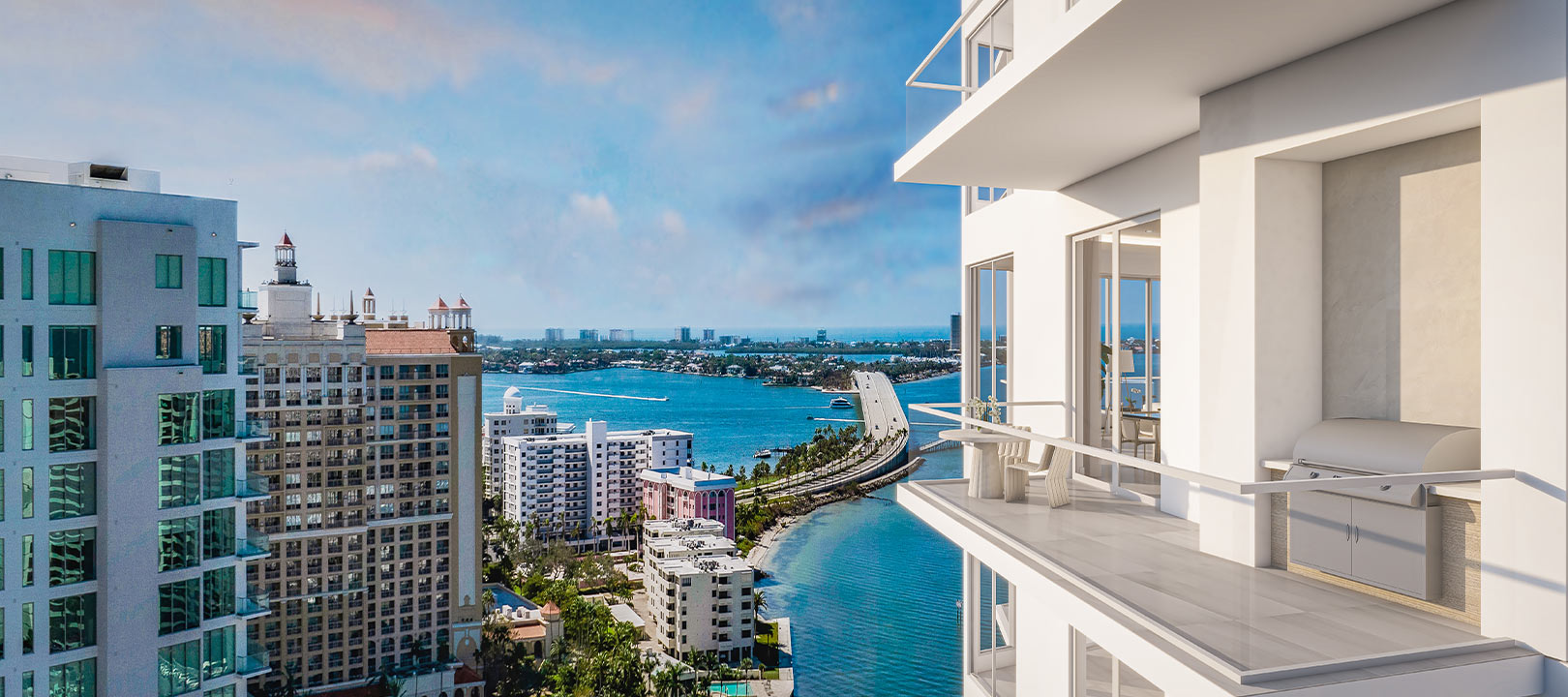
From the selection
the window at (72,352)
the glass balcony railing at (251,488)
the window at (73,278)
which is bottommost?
Answer: the glass balcony railing at (251,488)

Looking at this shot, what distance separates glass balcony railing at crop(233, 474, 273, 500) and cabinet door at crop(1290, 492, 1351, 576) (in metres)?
14.6

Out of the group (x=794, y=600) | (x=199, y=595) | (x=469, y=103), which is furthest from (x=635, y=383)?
(x=199, y=595)

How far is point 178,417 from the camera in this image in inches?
477

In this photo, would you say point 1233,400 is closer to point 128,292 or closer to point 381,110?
point 128,292

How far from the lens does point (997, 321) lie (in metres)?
7.60

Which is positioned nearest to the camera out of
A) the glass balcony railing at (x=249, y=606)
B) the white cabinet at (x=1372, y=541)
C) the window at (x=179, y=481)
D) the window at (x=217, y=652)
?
the white cabinet at (x=1372, y=541)

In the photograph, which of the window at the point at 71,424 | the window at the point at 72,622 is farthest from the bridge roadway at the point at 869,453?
the window at the point at 71,424

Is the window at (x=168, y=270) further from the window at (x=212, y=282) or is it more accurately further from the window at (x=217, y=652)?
the window at (x=217, y=652)

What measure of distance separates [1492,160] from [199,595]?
15.6 m

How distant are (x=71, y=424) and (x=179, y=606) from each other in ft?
Result: 10.2

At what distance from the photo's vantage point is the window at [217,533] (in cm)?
1285

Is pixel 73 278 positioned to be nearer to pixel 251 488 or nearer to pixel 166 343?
pixel 166 343

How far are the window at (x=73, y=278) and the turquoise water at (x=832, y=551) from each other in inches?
588

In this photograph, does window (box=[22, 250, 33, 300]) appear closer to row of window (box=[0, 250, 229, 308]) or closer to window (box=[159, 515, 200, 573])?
row of window (box=[0, 250, 229, 308])
